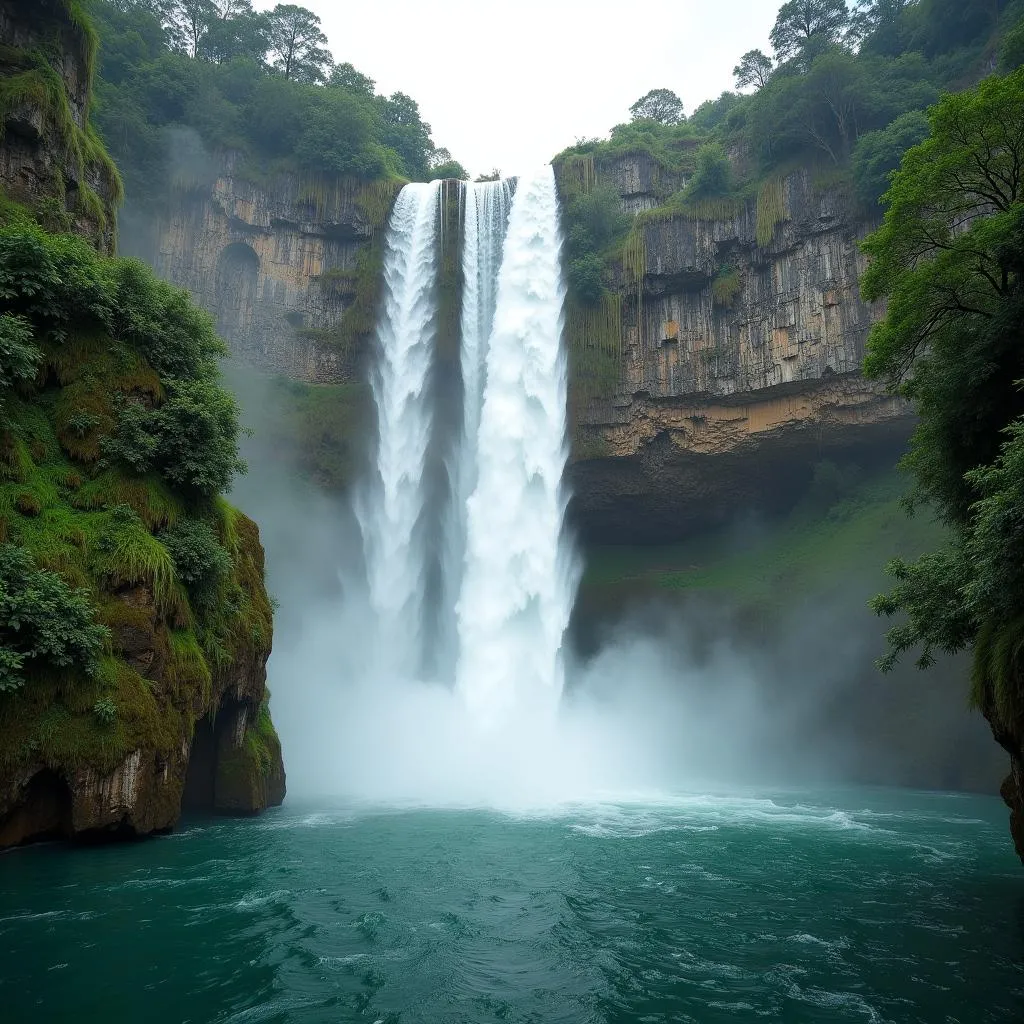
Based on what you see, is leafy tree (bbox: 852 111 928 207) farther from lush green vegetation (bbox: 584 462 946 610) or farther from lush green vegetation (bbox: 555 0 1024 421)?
lush green vegetation (bbox: 584 462 946 610)

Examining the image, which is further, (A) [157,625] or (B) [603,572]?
(B) [603,572]

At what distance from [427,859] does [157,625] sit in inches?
234

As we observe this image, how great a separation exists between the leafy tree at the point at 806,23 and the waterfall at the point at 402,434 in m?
19.3

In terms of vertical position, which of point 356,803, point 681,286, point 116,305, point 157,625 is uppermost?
point 681,286

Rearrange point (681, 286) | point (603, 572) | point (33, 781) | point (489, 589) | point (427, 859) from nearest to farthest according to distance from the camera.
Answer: point (33, 781)
point (427, 859)
point (489, 589)
point (681, 286)
point (603, 572)

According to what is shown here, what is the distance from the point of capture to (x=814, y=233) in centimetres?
2986

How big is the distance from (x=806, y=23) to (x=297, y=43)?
28342mm

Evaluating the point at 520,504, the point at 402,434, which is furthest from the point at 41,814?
the point at 402,434

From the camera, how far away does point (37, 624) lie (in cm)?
1007

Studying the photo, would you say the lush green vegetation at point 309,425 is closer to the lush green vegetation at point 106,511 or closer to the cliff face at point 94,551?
the cliff face at point 94,551

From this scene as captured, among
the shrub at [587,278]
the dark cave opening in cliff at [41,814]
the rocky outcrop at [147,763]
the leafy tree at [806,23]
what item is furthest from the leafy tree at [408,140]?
the dark cave opening in cliff at [41,814]

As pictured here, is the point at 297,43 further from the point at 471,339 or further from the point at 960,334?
the point at 960,334

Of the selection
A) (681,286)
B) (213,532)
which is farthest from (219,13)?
(213,532)

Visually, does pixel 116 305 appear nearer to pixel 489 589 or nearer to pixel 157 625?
pixel 157 625
